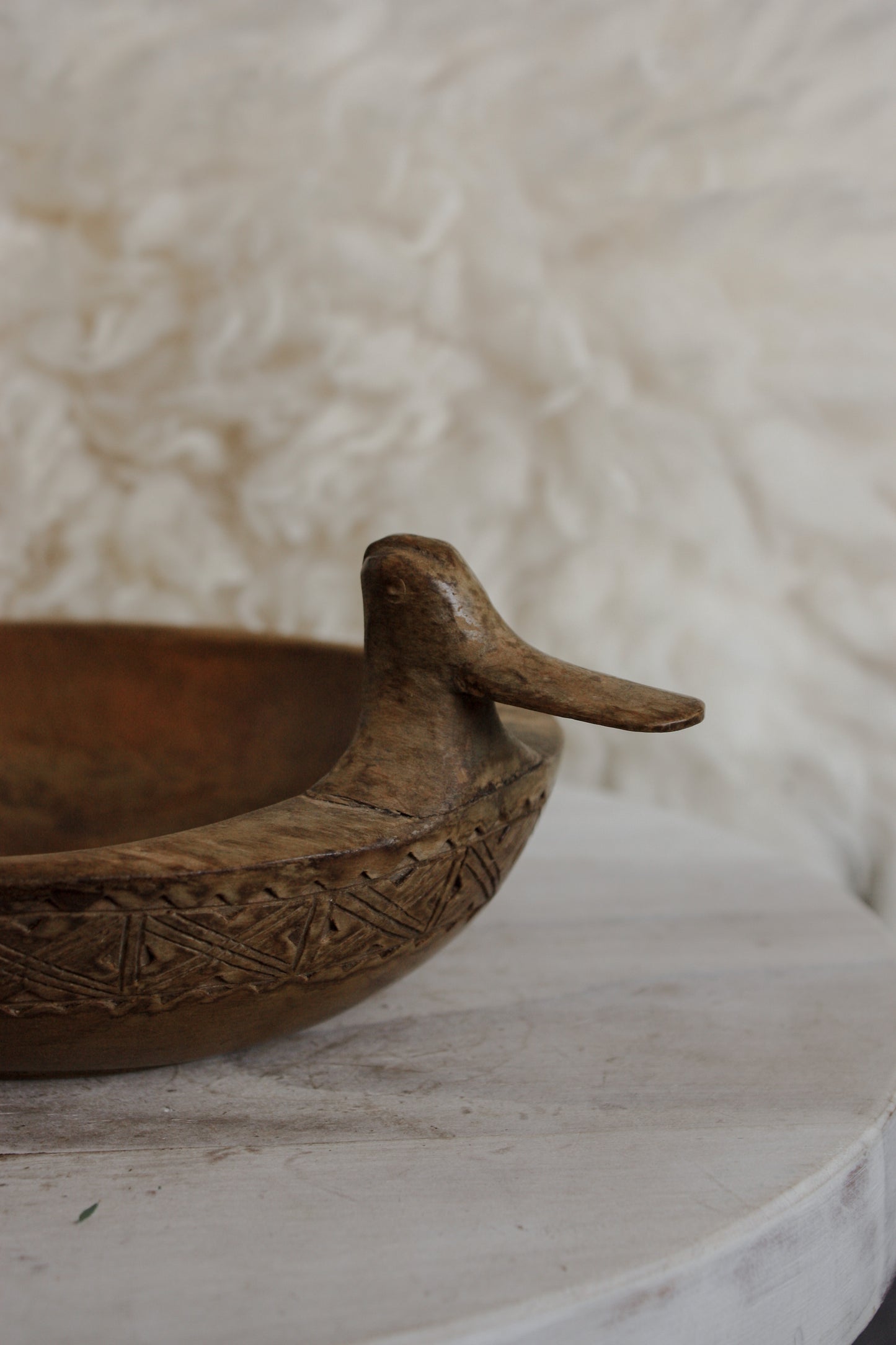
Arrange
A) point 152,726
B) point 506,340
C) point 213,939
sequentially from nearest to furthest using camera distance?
point 213,939, point 152,726, point 506,340

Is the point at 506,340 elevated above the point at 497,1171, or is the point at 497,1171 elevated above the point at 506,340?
the point at 506,340

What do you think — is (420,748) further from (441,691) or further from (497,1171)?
(497,1171)

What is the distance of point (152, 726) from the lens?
890 millimetres

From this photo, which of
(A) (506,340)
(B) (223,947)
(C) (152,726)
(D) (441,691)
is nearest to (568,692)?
(D) (441,691)

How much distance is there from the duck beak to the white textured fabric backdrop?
584mm

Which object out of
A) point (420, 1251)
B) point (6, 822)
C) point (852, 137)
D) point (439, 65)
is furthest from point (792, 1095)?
point (439, 65)

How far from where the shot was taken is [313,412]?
1180mm

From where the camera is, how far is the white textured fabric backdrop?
1040 millimetres

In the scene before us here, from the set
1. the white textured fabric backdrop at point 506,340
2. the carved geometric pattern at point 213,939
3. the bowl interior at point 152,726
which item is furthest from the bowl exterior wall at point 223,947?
the white textured fabric backdrop at point 506,340

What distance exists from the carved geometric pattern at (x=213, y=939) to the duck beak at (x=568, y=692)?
0.23 ft

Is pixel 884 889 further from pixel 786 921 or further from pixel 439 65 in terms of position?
pixel 439 65

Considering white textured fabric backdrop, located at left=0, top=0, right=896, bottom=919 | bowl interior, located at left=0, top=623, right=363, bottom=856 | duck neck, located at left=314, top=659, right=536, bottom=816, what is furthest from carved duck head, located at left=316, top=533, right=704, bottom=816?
white textured fabric backdrop, located at left=0, top=0, right=896, bottom=919

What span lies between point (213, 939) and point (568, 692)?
0.17 m

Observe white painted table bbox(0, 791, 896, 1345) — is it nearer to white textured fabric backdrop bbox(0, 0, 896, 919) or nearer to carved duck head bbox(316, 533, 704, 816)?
carved duck head bbox(316, 533, 704, 816)
